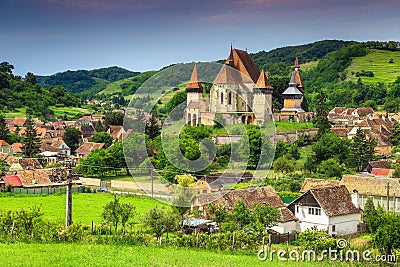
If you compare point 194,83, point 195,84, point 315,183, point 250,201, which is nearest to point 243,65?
point 195,84

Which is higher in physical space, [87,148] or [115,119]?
[115,119]

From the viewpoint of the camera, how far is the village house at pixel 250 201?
2673 centimetres

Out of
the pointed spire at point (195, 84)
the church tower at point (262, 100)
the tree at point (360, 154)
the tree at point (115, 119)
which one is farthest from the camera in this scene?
the tree at point (115, 119)

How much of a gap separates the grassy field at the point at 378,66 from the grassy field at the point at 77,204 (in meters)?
77.4

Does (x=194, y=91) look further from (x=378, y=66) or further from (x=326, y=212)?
(x=378, y=66)

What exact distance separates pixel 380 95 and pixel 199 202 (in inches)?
2680

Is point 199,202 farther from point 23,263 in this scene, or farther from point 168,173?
point 23,263

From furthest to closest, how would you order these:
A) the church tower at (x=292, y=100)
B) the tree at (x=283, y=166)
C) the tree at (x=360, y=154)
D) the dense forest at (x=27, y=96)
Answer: the dense forest at (x=27, y=96) → the church tower at (x=292, y=100) → the tree at (x=360, y=154) → the tree at (x=283, y=166)

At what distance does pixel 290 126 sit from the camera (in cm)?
5372

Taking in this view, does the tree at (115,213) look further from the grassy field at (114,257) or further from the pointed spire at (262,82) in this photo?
the pointed spire at (262,82)

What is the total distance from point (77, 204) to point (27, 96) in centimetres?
6171

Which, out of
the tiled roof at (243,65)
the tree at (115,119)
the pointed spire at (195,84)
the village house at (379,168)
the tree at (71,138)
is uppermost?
the tiled roof at (243,65)

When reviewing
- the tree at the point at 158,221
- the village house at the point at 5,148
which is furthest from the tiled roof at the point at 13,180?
the tree at the point at 158,221

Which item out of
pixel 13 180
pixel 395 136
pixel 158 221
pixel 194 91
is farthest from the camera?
pixel 395 136
